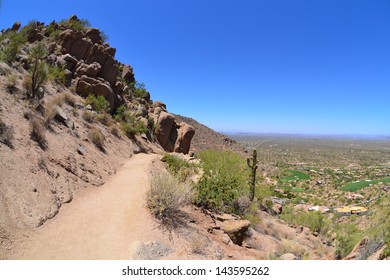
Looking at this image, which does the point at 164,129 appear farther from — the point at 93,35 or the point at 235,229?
the point at 235,229

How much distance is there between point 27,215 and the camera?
7.00m

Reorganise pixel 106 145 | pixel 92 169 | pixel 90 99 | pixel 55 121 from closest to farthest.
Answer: pixel 92 169
pixel 55 121
pixel 106 145
pixel 90 99

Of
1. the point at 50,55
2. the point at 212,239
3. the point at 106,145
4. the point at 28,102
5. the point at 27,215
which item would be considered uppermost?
the point at 50,55

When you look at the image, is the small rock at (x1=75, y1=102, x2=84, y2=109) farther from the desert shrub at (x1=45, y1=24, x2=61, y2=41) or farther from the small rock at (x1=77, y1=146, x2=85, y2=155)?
the desert shrub at (x1=45, y1=24, x2=61, y2=41)

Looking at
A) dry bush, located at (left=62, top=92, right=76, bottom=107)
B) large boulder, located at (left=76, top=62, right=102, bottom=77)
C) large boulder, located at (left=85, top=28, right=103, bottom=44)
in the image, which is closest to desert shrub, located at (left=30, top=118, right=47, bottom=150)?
dry bush, located at (left=62, top=92, right=76, bottom=107)

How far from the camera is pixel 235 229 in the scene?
31.8 feet

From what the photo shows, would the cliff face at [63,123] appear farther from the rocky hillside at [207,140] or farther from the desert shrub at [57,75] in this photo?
the rocky hillside at [207,140]

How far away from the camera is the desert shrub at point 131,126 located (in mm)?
21812

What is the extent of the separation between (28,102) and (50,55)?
1290 cm

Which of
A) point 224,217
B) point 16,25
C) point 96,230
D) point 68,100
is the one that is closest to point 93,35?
point 16,25

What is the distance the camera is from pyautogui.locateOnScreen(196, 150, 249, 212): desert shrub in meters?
11.1
